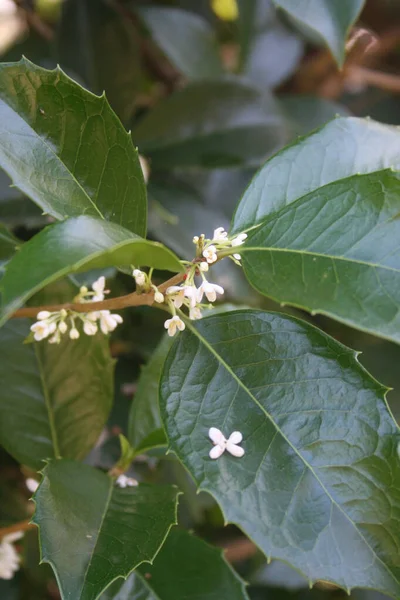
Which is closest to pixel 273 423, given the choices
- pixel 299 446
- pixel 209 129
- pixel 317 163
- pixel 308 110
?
pixel 299 446

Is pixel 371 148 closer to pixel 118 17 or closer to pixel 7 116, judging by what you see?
pixel 7 116

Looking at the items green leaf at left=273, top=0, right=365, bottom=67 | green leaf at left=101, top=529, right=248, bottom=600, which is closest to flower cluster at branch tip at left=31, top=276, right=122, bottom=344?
green leaf at left=101, top=529, right=248, bottom=600

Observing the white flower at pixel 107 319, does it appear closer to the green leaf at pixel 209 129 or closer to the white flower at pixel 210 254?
the white flower at pixel 210 254

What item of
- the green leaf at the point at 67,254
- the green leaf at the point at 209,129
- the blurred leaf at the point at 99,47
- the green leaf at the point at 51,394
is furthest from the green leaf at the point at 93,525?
the blurred leaf at the point at 99,47

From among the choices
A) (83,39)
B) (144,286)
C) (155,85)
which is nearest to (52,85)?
(144,286)

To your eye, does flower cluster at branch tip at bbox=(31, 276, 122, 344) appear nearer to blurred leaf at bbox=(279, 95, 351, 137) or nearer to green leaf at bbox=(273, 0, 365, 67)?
green leaf at bbox=(273, 0, 365, 67)

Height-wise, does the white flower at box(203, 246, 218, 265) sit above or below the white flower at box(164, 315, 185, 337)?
above

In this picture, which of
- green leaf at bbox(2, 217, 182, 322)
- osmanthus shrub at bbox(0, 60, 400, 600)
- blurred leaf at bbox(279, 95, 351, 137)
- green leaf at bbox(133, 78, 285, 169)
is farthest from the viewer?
blurred leaf at bbox(279, 95, 351, 137)
